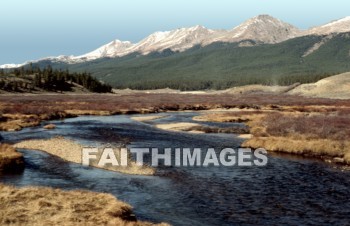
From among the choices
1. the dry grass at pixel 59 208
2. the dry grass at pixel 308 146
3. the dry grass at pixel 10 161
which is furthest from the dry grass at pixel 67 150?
the dry grass at pixel 308 146

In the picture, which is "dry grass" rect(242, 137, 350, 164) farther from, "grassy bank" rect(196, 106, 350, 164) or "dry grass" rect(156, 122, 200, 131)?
"dry grass" rect(156, 122, 200, 131)

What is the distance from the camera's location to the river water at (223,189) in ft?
81.8

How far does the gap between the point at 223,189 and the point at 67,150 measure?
64.1ft

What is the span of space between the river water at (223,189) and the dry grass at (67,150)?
117 centimetres

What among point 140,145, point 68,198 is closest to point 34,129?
point 140,145

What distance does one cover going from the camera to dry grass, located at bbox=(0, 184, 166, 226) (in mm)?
21000

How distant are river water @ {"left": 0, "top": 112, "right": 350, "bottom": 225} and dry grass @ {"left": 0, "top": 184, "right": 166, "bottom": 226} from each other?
1.95m

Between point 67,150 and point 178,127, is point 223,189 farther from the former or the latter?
point 178,127

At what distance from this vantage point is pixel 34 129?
205ft

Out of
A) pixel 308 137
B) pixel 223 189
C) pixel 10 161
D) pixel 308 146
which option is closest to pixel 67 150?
pixel 10 161

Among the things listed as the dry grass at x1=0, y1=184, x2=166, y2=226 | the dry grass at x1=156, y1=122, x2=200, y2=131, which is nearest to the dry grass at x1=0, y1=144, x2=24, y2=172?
the dry grass at x1=0, y1=184, x2=166, y2=226

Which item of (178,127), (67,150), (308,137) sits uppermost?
(308,137)

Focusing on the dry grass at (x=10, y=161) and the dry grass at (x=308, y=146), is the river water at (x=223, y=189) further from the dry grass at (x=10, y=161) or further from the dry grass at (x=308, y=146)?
the dry grass at (x=308, y=146)

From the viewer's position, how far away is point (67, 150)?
43844 millimetres
